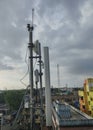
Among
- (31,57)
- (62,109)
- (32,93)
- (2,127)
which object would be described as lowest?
(2,127)

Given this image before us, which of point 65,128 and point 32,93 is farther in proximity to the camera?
point 32,93

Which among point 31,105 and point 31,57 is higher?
point 31,57

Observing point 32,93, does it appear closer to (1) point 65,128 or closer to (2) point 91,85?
(1) point 65,128

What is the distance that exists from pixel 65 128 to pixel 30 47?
378 inches

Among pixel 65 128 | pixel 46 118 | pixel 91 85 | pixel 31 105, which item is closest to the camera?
pixel 65 128

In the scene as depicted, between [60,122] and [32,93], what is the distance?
5967 millimetres

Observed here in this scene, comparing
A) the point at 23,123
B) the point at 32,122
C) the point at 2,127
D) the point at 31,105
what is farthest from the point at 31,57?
the point at 23,123

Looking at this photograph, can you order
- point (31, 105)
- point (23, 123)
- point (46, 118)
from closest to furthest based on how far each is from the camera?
1. point (31, 105)
2. point (46, 118)
3. point (23, 123)

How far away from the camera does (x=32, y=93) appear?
26.1m

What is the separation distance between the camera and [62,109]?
26.6 meters

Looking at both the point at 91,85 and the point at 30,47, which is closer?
the point at 30,47

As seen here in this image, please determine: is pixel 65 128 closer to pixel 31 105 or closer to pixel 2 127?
pixel 31 105

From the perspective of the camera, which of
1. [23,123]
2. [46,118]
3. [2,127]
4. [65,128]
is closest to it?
[65,128]

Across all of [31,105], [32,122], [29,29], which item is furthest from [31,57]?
[32,122]
